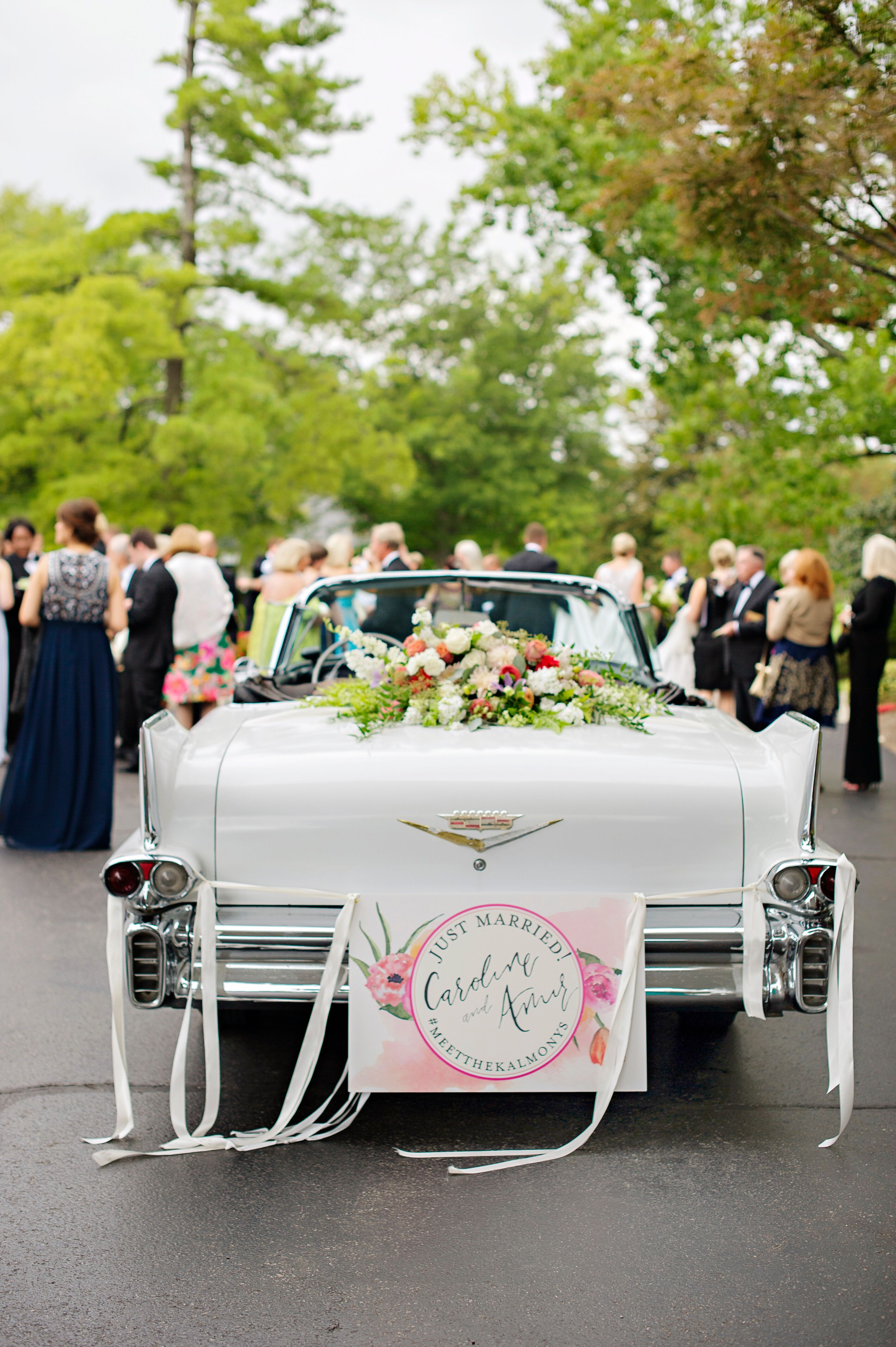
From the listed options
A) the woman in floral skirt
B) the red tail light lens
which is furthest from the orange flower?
the woman in floral skirt

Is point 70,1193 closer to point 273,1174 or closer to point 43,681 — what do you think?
point 273,1174

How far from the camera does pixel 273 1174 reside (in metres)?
3.26

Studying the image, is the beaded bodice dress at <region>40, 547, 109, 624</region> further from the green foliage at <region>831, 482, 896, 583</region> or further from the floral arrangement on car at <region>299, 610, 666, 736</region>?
the green foliage at <region>831, 482, 896, 583</region>

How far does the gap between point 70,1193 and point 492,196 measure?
46.6 ft

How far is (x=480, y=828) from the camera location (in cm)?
334

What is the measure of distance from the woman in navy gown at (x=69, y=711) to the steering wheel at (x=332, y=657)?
7.52 feet

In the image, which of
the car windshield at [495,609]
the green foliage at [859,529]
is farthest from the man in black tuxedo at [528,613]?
the green foliage at [859,529]

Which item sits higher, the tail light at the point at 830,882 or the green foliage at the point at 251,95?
the green foliage at the point at 251,95

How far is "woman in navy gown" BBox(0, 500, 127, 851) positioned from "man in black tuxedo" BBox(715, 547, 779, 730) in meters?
5.35

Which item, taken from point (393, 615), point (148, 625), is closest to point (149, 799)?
point (393, 615)

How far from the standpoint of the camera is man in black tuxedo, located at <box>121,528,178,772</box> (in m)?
9.09

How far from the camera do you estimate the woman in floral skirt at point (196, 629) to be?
9.66 meters

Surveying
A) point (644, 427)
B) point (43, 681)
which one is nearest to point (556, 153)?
point (43, 681)

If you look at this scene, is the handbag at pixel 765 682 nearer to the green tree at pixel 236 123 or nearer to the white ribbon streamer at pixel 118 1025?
the white ribbon streamer at pixel 118 1025
